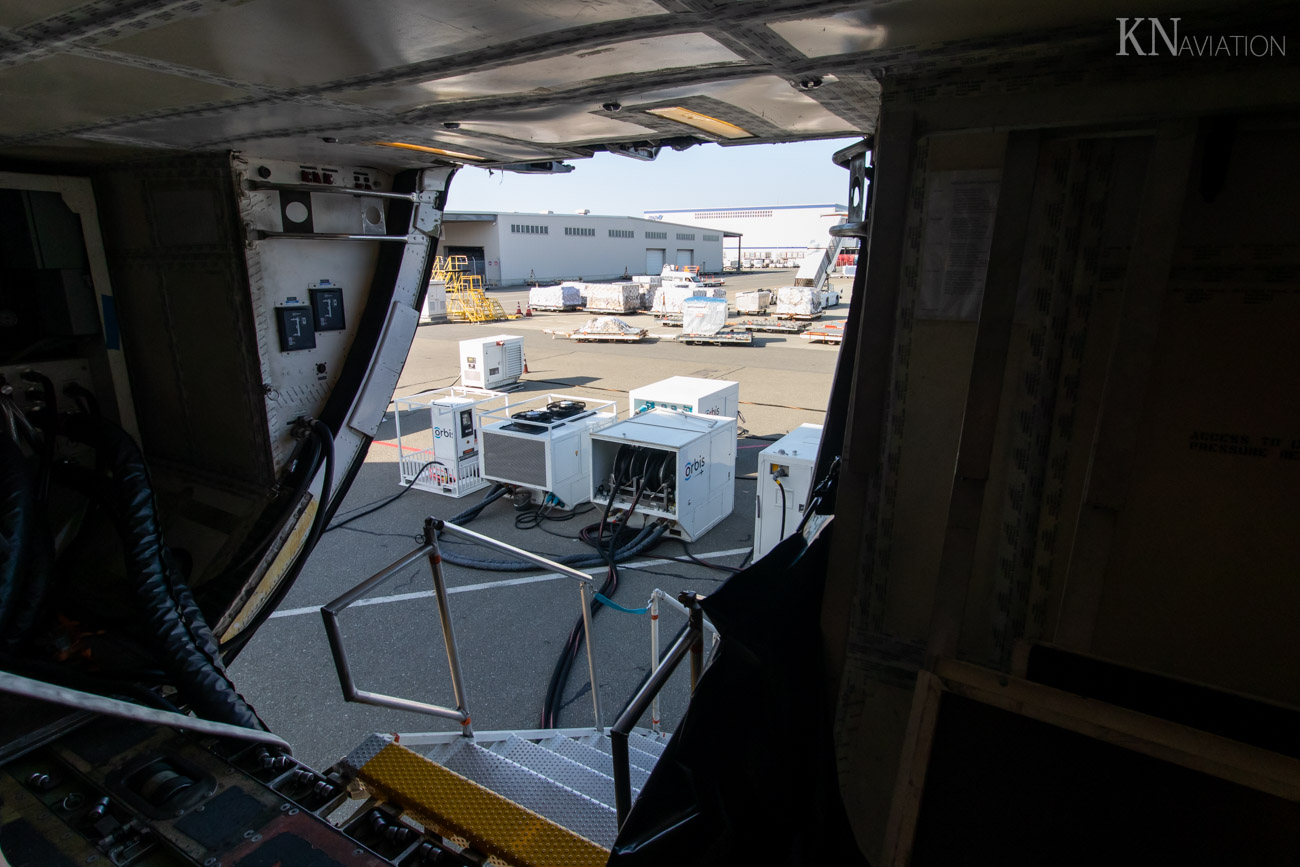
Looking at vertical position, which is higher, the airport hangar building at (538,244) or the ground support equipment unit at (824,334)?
the airport hangar building at (538,244)

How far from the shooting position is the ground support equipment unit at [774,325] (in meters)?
24.1

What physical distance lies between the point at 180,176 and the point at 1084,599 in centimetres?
517

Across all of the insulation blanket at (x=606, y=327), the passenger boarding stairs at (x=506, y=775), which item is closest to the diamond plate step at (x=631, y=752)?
the passenger boarding stairs at (x=506, y=775)

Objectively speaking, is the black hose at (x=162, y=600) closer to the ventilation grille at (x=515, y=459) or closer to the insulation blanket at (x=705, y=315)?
the ventilation grille at (x=515, y=459)

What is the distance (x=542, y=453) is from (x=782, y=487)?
10.2 feet

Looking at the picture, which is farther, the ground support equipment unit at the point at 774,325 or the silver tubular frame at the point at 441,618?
the ground support equipment unit at the point at 774,325

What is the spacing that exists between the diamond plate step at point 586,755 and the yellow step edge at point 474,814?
81 centimetres

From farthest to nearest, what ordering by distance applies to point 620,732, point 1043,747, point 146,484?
point 146,484
point 620,732
point 1043,747

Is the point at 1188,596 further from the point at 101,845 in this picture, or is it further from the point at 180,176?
the point at 180,176

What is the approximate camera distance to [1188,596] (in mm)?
1890

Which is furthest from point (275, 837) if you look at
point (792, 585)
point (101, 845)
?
point (792, 585)

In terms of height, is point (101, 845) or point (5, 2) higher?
point (5, 2)

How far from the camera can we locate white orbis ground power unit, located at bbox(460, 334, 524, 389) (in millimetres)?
13570

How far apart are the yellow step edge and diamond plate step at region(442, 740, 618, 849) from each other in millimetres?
136
